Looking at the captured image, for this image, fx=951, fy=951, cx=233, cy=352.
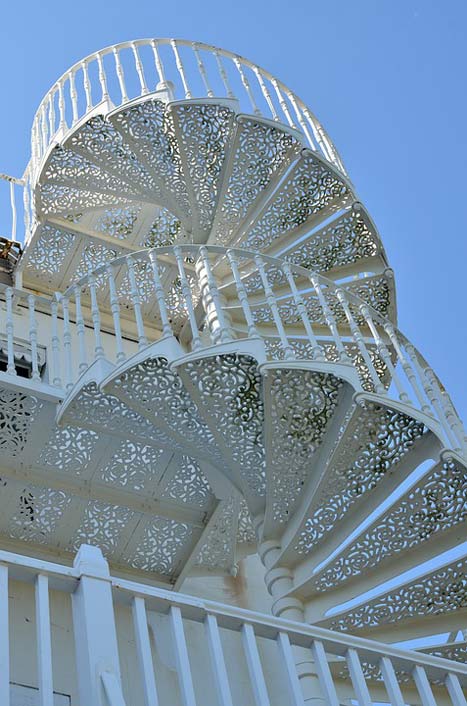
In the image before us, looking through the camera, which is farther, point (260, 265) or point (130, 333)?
point (130, 333)

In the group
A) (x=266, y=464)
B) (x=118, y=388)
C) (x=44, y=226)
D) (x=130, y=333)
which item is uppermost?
(x=44, y=226)

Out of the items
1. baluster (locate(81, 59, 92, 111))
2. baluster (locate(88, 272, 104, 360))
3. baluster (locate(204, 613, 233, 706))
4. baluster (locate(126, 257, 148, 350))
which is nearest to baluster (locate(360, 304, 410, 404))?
baluster (locate(126, 257, 148, 350))

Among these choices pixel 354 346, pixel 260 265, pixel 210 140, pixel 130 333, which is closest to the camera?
pixel 260 265

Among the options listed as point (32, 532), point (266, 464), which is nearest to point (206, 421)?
point (266, 464)

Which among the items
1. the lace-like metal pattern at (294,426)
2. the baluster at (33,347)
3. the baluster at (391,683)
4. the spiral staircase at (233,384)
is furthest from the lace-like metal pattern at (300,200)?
the baluster at (391,683)

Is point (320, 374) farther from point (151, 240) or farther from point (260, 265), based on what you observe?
point (151, 240)

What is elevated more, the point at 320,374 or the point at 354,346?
the point at 354,346

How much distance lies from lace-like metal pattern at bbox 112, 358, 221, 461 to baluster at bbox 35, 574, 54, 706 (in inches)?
96.3

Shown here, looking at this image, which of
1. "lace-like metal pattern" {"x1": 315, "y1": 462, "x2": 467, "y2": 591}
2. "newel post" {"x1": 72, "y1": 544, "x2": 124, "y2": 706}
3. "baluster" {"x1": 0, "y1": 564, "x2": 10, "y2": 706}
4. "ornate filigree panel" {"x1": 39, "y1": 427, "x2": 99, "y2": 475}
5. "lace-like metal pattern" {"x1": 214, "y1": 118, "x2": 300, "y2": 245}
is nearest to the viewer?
"baluster" {"x1": 0, "y1": 564, "x2": 10, "y2": 706}

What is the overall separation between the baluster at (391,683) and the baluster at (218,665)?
0.51m

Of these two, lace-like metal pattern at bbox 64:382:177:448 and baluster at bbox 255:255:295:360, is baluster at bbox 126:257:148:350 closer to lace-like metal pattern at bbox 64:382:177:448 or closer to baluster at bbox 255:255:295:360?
lace-like metal pattern at bbox 64:382:177:448

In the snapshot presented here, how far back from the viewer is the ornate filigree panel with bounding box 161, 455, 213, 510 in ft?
19.1

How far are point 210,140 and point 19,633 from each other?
12.6 feet

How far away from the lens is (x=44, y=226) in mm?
7879
